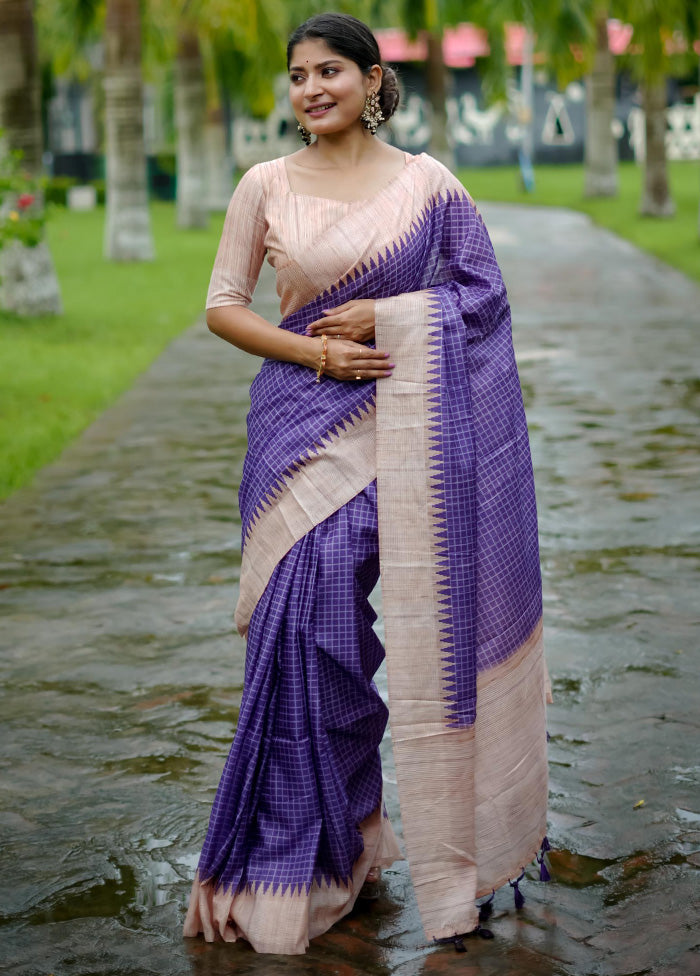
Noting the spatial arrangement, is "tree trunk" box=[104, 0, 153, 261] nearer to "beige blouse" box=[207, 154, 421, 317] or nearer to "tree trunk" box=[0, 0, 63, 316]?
"tree trunk" box=[0, 0, 63, 316]

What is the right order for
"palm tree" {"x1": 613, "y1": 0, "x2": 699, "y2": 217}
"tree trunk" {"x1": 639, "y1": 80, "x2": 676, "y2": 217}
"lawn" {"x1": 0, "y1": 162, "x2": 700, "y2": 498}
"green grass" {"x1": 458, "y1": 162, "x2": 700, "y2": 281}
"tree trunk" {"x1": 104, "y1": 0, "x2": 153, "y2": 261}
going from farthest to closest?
"tree trunk" {"x1": 639, "y1": 80, "x2": 676, "y2": 217} < "green grass" {"x1": 458, "y1": 162, "x2": 700, "y2": 281} < "palm tree" {"x1": 613, "y1": 0, "x2": 699, "y2": 217} < "tree trunk" {"x1": 104, "y1": 0, "x2": 153, "y2": 261} < "lawn" {"x1": 0, "y1": 162, "x2": 700, "y2": 498}

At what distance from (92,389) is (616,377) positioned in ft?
13.2

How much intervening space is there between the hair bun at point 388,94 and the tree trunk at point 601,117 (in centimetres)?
2583

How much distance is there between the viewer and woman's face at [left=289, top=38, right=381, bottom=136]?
3.05m

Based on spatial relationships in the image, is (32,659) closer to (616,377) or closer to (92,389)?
(92,389)

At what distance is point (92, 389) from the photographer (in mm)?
10883

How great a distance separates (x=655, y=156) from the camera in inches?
966

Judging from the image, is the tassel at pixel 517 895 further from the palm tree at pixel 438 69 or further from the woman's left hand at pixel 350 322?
the palm tree at pixel 438 69

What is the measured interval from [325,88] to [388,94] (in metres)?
0.18

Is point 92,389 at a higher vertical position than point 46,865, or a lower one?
lower

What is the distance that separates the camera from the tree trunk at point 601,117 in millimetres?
29375

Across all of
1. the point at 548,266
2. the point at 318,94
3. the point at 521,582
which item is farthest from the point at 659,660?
the point at 548,266

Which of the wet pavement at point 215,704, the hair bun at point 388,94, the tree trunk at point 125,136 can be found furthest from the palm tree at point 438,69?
the hair bun at point 388,94

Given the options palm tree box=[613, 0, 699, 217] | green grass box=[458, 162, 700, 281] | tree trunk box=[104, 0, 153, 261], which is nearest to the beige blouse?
green grass box=[458, 162, 700, 281]
